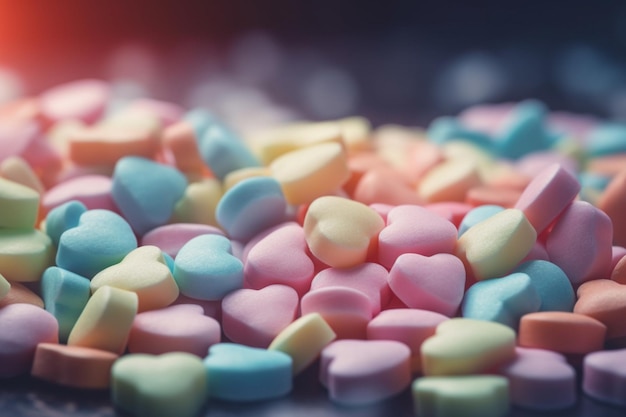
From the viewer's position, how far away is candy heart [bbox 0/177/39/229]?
80 centimetres

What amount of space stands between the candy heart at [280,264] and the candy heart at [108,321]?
13cm

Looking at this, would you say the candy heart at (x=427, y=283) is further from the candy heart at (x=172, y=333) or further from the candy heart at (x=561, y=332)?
the candy heart at (x=172, y=333)

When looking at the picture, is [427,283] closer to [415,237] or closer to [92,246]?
[415,237]

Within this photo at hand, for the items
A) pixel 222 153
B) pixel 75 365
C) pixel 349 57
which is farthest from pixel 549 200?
pixel 349 57

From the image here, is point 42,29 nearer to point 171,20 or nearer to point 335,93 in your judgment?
point 171,20

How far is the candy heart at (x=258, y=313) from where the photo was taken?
0.70 m

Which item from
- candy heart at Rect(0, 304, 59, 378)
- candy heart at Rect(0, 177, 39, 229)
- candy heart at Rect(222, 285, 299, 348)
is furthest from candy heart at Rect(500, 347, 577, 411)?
candy heart at Rect(0, 177, 39, 229)

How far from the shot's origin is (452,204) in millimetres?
916

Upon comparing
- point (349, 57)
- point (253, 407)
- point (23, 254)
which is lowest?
point (253, 407)

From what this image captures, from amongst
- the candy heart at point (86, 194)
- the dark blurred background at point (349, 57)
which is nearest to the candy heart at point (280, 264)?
the candy heart at point (86, 194)

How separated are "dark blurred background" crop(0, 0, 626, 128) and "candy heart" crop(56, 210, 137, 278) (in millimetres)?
809

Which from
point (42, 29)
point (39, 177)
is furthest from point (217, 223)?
point (42, 29)

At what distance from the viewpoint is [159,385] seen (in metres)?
0.61

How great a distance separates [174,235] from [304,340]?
0.24m
